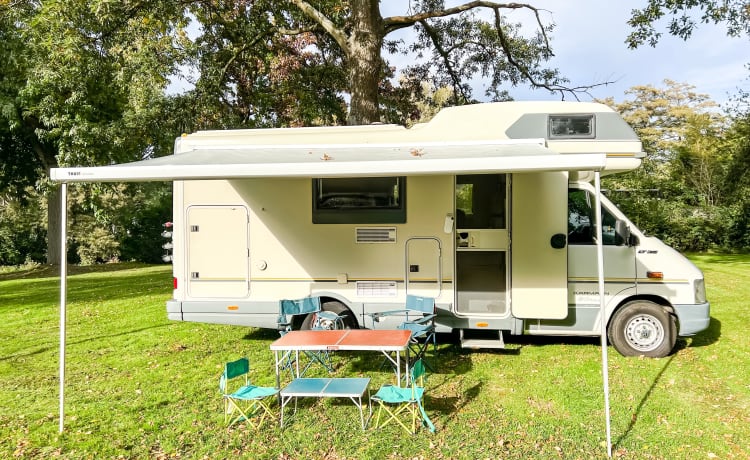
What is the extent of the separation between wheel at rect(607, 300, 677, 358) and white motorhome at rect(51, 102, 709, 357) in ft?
0.05

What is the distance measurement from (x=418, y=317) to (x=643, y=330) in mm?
2705

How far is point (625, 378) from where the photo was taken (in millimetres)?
5426

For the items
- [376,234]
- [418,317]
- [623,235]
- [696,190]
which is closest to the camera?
[623,235]

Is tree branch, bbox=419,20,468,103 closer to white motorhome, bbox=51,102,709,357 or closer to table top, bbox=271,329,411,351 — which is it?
white motorhome, bbox=51,102,709,357

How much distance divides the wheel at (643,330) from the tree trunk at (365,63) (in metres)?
Answer: 6.14

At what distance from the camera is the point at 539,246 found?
600 cm

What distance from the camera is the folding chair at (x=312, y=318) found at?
586cm

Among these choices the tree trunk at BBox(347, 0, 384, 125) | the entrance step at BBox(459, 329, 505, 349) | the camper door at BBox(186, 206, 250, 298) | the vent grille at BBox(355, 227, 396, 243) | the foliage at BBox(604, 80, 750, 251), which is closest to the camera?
the entrance step at BBox(459, 329, 505, 349)

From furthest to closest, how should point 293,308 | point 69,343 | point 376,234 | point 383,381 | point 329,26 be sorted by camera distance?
point 329,26
point 69,343
point 376,234
point 293,308
point 383,381

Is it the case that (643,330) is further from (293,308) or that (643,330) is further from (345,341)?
(293,308)

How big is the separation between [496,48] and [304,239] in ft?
Result: 32.3

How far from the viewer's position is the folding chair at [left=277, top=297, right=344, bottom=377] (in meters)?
5.86

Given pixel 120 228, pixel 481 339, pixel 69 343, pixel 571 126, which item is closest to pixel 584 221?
pixel 571 126

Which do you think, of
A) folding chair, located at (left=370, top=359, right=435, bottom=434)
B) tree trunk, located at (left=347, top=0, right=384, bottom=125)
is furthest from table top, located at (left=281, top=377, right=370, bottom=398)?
tree trunk, located at (left=347, top=0, right=384, bottom=125)
